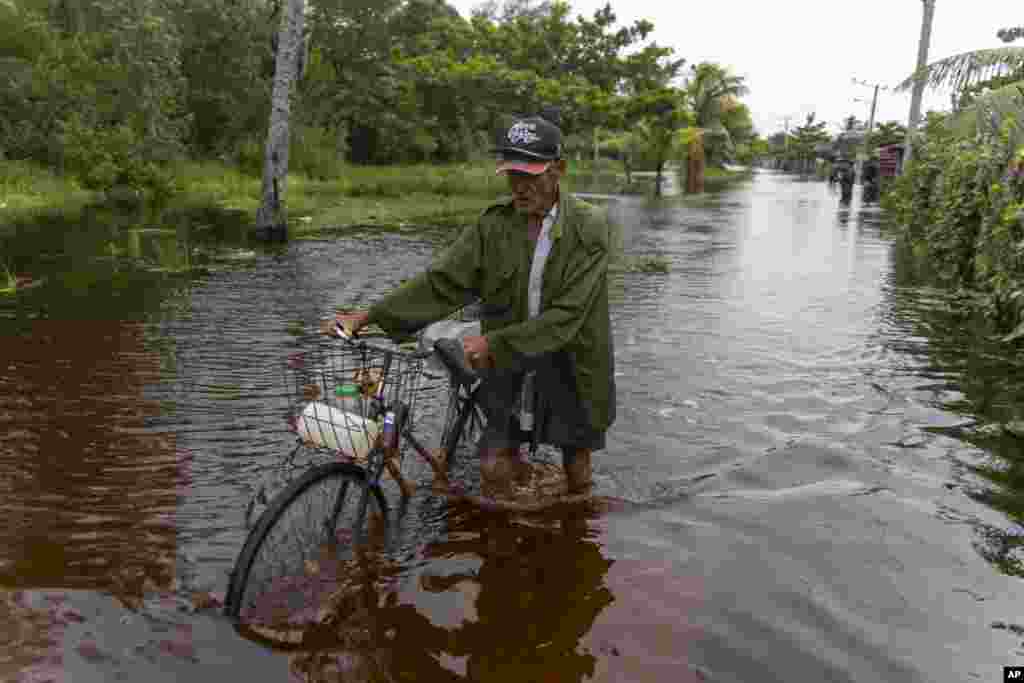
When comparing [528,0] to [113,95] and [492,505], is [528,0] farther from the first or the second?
[492,505]

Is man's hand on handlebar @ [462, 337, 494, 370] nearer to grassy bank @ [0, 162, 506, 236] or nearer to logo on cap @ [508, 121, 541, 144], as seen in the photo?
logo on cap @ [508, 121, 541, 144]

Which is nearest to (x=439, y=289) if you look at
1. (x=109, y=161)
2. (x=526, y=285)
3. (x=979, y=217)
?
(x=526, y=285)

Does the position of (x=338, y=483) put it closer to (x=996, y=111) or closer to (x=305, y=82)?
(x=996, y=111)

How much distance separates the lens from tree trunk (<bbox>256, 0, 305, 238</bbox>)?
49.4 feet

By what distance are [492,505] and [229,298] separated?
6.71 metres

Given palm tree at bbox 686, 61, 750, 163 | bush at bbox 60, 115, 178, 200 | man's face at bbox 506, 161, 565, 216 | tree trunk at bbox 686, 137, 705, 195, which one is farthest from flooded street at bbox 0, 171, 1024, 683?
palm tree at bbox 686, 61, 750, 163

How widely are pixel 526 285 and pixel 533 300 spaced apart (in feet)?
0.27

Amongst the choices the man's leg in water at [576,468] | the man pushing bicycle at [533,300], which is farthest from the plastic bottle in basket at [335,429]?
the man's leg in water at [576,468]

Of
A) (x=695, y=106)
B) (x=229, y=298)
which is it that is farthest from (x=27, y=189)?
(x=695, y=106)

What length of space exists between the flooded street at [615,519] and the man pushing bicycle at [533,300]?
74cm

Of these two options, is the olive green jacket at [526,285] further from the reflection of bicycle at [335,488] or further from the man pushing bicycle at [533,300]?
the reflection of bicycle at [335,488]

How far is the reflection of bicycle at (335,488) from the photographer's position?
132 inches

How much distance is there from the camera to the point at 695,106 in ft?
174

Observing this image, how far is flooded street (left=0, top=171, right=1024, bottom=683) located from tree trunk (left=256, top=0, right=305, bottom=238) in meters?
6.20
